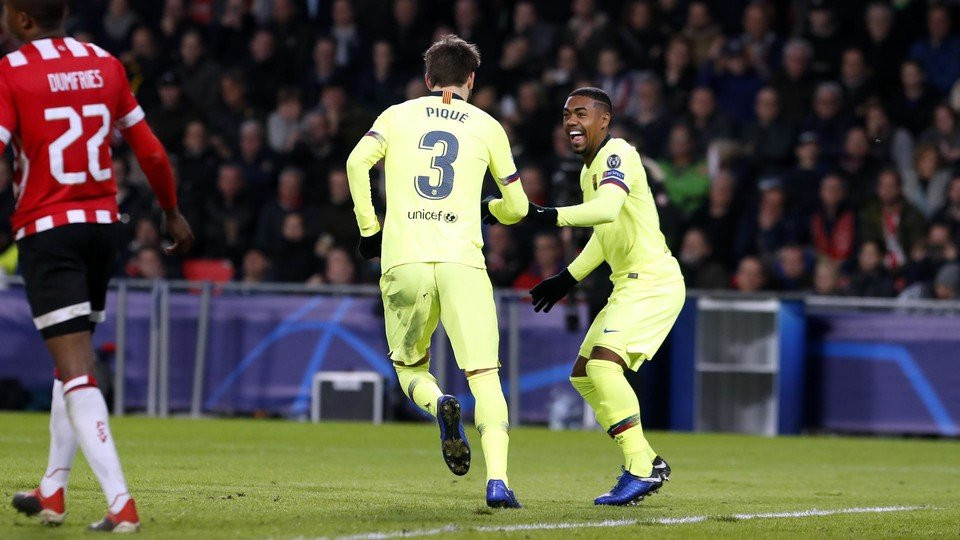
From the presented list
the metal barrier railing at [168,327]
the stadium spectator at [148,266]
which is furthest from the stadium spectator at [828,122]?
the stadium spectator at [148,266]

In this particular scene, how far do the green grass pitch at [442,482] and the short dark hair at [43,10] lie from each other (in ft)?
6.38

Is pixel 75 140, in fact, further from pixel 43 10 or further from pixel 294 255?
pixel 294 255

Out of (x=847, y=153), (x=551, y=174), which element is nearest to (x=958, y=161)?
(x=847, y=153)

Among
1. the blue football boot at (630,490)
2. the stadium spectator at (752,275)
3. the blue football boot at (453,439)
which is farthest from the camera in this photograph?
the stadium spectator at (752,275)

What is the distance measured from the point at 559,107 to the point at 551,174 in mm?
1157

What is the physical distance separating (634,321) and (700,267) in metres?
7.80

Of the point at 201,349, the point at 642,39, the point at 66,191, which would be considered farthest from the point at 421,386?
the point at 642,39

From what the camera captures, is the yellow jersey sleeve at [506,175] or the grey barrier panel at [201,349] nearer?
the yellow jersey sleeve at [506,175]

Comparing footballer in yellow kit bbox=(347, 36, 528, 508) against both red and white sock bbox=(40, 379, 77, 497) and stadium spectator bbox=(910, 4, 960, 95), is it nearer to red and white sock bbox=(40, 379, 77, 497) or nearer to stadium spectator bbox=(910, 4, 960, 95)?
red and white sock bbox=(40, 379, 77, 497)

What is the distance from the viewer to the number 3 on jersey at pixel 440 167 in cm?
767

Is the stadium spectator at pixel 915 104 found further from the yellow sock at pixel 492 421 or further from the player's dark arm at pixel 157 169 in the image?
the player's dark arm at pixel 157 169

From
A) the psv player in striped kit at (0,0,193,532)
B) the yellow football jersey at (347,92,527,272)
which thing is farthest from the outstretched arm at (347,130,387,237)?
the psv player in striped kit at (0,0,193,532)

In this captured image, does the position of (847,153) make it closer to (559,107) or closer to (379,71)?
(559,107)

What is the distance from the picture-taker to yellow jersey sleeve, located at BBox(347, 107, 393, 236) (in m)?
7.66
